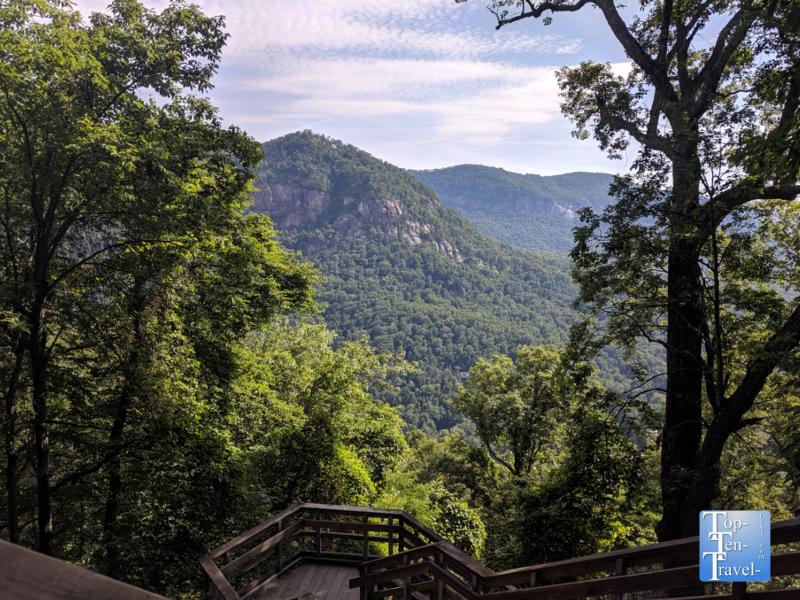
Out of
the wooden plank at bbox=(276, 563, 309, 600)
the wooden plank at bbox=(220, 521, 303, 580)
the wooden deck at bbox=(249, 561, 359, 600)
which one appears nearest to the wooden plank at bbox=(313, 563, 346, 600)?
the wooden deck at bbox=(249, 561, 359, 600)

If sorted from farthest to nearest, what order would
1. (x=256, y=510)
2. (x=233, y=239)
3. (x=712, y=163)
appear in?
(x=233, y=239) < (x=256, y=510) < (x=712, y=163)

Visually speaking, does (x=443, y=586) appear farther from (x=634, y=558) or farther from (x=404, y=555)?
(x=634, y=558)

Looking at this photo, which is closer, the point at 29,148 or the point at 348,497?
the point at 29,148

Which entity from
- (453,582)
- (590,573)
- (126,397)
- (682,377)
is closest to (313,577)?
(453,582)

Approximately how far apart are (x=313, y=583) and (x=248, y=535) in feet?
3.98

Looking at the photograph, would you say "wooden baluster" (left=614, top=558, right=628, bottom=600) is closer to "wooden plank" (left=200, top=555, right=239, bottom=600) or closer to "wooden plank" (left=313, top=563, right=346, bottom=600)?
"wooden plank" (left=200, top=555, right=239, bottom=600)

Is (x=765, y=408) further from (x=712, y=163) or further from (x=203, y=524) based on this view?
(x=203, y=524)

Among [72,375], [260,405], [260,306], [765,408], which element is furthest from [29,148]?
[765,408]

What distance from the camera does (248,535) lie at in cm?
437

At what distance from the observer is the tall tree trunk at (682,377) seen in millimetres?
5516

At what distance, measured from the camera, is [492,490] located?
52.3 ft

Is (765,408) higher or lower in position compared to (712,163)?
lower

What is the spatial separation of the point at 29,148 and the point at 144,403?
12.1 ft

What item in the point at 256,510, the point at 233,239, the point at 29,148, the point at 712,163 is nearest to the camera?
the point at 712,163
